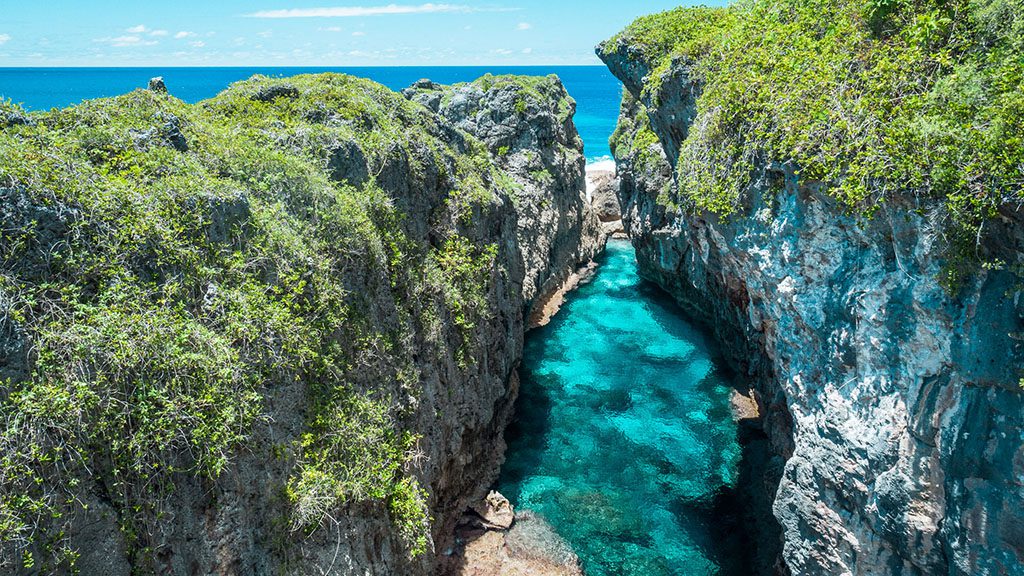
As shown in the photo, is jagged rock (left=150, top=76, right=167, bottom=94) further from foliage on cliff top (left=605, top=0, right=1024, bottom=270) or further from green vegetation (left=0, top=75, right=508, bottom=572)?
foliage on cliff top (left=605, top=0, right=1024, bottom=270)

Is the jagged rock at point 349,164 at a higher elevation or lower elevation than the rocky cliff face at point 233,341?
higher

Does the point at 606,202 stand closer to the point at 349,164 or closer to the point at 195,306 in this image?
the point at 349,164

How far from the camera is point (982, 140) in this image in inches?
384

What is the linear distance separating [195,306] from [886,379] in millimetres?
14153

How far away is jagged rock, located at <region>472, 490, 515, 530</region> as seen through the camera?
1931 cm

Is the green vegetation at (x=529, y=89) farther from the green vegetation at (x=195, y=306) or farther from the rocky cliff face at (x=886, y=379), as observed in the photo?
the rocky cliff face at (x=886, y=379)

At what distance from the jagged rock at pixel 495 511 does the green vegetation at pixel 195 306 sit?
4720 mm

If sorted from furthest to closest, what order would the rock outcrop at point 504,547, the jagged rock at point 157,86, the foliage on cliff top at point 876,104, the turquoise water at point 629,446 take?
the turquoise water at point 629,446 → the rock outcrop at point 504,547 → the jagged rock at point 157,86 → the foliage on cliff top at point 876,104

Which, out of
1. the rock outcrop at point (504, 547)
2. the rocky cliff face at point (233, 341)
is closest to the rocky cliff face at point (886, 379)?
the rock outcrop at point (504, 547)

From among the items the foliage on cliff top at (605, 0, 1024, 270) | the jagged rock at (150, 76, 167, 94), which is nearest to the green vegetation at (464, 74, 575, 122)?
the foliage on cliff top at (605, 0, 1024, 270)

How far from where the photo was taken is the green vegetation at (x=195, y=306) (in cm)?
895

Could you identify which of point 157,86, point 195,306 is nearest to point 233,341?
point 195,306

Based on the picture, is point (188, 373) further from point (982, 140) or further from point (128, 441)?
point (982, 140)

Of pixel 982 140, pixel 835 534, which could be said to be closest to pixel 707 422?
pixel 835 534
